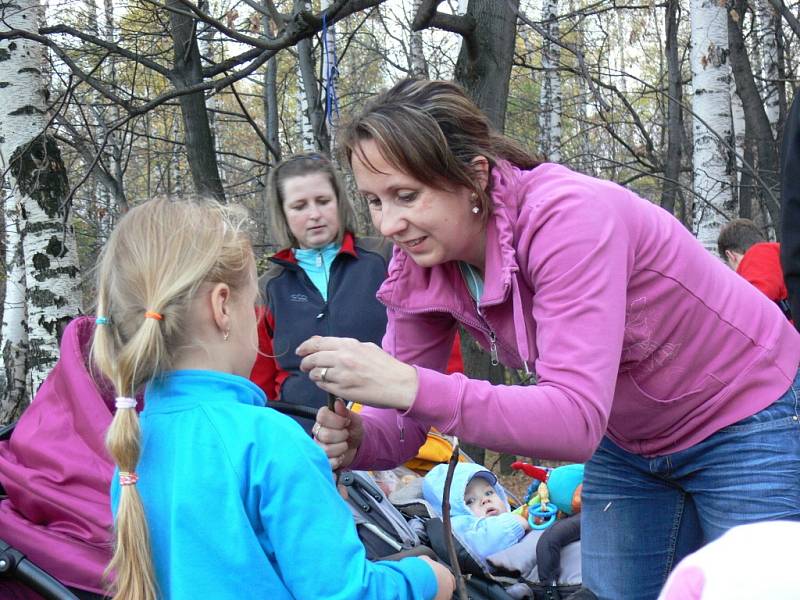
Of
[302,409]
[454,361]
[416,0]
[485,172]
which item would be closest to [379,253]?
[454,361]

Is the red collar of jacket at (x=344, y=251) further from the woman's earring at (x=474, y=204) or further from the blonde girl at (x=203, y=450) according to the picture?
the blonde girl at (x=203, y=450)

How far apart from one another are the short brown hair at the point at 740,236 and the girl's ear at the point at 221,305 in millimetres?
4776

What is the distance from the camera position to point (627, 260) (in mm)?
1967

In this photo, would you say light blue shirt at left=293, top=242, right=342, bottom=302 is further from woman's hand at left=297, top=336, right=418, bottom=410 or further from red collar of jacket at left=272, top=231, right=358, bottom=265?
woman's hand at left=297, top=336, right=418, bottom=410

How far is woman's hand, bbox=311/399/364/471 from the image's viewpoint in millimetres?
2156

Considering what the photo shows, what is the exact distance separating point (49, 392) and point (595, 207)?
1623 mm

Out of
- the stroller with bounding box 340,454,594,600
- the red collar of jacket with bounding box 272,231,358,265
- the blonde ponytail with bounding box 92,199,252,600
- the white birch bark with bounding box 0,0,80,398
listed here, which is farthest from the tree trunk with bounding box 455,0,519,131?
the blonde ponytail with bounding box 92,199,252,600

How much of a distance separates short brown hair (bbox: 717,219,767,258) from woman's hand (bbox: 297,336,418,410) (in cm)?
464

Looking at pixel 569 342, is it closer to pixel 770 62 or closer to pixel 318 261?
pixel 318 261

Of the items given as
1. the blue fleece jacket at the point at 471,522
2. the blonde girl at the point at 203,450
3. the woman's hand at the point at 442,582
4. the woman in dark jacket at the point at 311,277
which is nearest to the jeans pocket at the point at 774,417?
the woman's hand at the point at 442,582

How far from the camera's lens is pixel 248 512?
1.68 metres

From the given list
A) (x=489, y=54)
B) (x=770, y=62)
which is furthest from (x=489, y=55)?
(x=770, y=62)

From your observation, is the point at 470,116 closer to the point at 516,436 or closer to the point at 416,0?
the point at 516,436

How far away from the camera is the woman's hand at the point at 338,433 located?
2156mm
